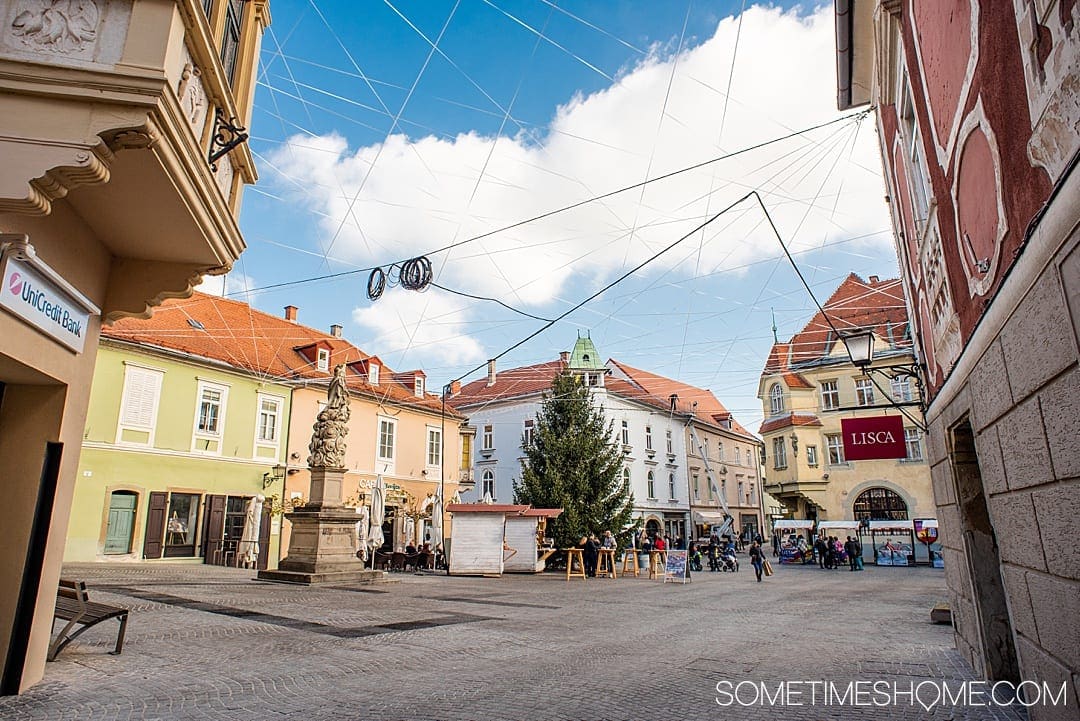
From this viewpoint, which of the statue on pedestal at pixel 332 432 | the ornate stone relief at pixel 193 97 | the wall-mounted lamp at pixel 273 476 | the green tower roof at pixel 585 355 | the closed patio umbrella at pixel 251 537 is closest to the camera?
the ornate stone relief at pixel 193 97

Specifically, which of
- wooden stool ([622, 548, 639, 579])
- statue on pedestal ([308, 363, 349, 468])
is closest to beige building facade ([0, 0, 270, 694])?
statue on pedestal ([308, 363, 349, 468])

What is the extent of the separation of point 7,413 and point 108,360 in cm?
2039

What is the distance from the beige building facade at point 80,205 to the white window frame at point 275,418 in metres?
22.8

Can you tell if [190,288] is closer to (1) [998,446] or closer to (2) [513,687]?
(2) [513,687]

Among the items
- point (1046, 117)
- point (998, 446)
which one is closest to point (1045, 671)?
point (998, 446)

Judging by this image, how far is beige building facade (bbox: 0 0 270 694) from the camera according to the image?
4.24m

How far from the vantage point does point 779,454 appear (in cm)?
4016

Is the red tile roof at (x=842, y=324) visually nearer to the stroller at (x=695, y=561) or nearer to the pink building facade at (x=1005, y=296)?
the stroller at (x=695, y=561)

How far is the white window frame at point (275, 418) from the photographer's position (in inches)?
1094

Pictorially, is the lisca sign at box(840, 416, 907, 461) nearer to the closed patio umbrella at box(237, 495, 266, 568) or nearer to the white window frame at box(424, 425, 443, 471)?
the closed patio umbrella at box(237, 495, 266, 568)

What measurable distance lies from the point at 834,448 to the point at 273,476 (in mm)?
30227

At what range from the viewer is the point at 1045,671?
149 inches

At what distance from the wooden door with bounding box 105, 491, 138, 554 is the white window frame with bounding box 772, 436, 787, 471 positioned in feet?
111

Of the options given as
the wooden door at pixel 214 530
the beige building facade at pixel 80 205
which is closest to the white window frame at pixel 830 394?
the wooden door at pixel 214 530
